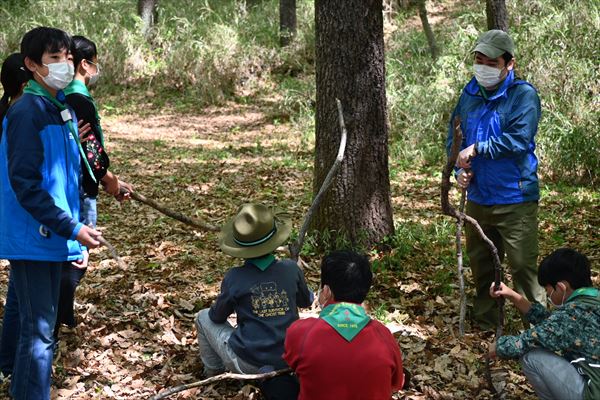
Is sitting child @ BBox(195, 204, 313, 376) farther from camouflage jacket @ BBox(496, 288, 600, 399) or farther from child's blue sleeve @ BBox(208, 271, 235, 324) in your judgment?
camouflage jacket @ BBox(496, 288, 600, 399)

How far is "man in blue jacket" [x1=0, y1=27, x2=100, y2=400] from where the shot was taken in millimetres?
3287


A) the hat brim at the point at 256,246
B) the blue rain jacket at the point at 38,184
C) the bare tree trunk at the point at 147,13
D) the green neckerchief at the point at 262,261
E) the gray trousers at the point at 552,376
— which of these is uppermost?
the bare tree trunk at the point at 147,13

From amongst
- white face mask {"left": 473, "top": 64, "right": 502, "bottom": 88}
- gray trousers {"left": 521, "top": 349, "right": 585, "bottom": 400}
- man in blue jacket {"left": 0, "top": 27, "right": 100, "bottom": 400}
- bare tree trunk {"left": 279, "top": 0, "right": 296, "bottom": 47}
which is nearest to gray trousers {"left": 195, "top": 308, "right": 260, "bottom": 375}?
→ man in blue jacket {"left": 0, "top": 27, "right": 100, "bottom": 400}

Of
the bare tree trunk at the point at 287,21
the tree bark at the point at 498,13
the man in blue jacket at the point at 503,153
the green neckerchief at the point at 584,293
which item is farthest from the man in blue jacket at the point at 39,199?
the bare tree trunk at the point at 287,21

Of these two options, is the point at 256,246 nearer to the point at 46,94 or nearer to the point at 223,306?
the point at 223,306

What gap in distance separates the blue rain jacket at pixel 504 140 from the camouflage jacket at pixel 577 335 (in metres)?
1.22

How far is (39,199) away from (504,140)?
114 inches

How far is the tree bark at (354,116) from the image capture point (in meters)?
5.81

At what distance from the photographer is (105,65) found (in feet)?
53.1

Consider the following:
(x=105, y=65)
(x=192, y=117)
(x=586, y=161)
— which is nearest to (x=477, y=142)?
(x=586, y=161)

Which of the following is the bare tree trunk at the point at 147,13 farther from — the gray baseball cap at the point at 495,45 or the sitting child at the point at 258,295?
the sitting child at the point at 258,295

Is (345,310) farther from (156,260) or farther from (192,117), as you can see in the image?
(192,117)

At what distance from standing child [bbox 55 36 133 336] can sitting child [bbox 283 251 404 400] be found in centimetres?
166

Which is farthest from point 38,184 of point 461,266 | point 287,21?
point 287,21
